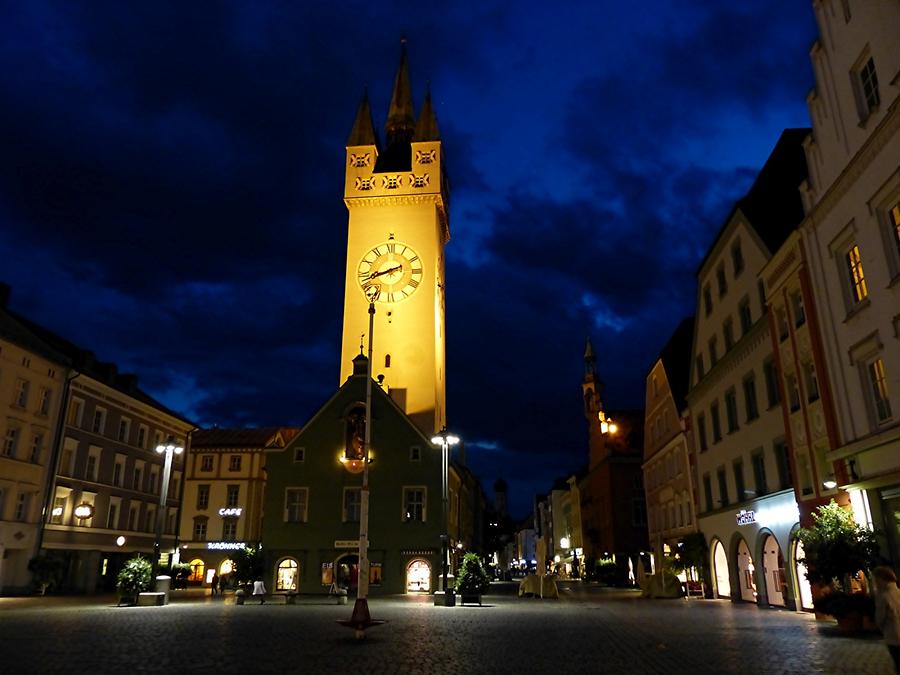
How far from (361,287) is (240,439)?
71.5 ft

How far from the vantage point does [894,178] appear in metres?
17.5

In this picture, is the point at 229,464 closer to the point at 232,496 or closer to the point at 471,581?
the point at 232,496

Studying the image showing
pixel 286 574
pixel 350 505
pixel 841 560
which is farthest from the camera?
pixel 350 505

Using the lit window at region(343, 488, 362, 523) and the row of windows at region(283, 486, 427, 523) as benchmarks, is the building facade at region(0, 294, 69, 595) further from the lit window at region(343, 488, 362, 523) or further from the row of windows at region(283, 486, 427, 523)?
the lit window at region(343, 488, 362, 523)

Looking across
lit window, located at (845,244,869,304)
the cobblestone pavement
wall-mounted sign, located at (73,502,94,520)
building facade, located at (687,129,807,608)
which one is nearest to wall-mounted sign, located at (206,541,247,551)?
wall-mounted sign, located at (73,502,94,520)

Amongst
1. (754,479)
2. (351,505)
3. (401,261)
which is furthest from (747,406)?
(401,261)

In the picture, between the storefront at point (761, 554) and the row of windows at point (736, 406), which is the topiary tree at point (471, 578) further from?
the row of windows at point (736, 406)

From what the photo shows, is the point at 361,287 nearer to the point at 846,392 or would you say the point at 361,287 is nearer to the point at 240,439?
the point at 240,439

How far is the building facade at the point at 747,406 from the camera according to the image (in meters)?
27.3

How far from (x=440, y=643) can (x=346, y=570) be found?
97.6 ft

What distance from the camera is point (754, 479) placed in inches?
1161

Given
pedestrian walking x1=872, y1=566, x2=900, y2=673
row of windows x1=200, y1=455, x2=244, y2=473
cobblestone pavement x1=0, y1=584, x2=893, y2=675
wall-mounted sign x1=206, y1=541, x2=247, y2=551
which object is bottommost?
cobblestone pavement x1=0, y1=584, x2=893, y2=675

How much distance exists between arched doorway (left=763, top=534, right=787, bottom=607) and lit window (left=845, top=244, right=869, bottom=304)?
10963 millimetres

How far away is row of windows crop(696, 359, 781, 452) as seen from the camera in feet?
91.6
